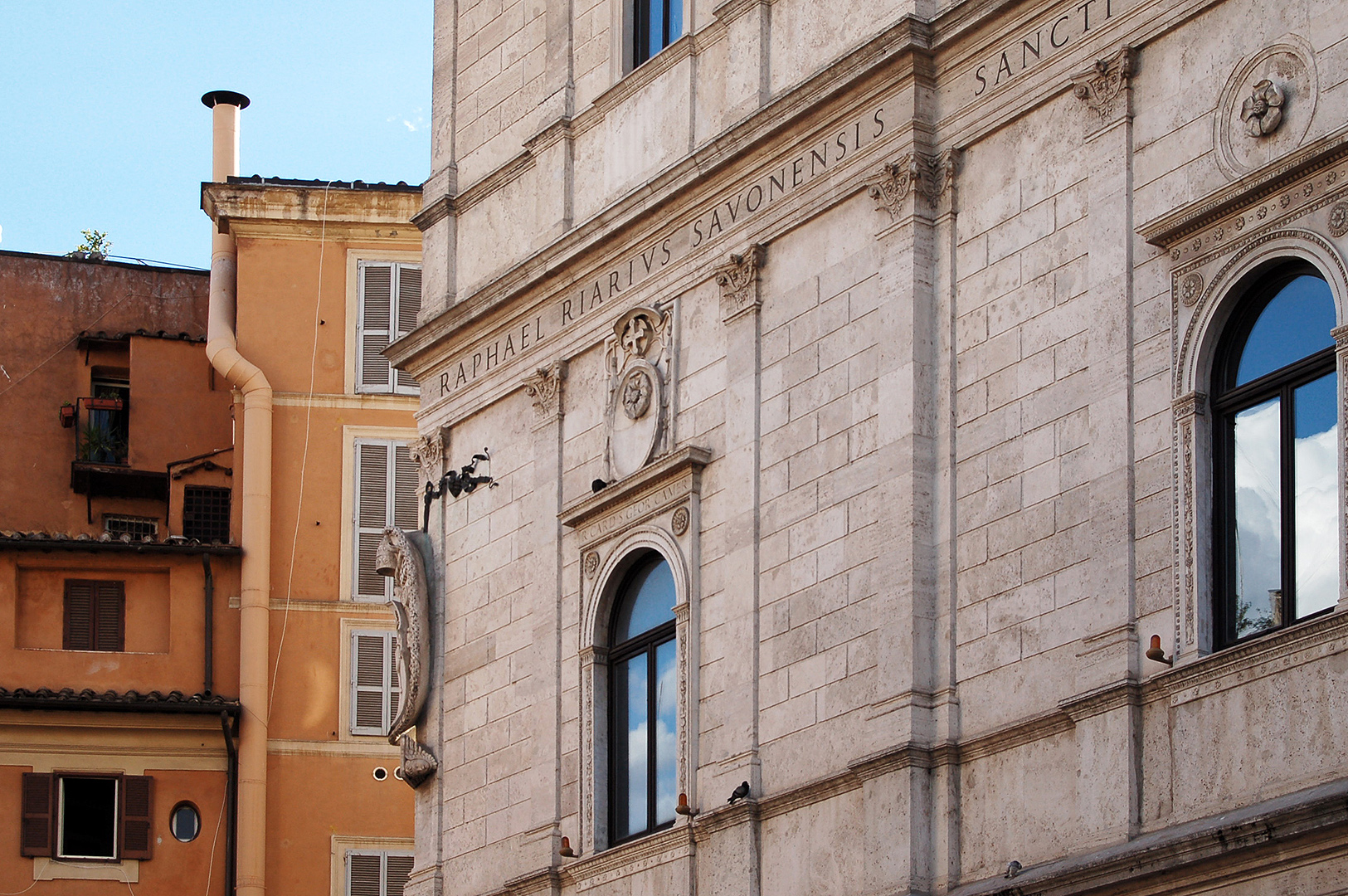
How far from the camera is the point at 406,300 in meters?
36.8

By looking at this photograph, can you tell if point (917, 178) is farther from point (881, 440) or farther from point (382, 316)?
point (382, 316)

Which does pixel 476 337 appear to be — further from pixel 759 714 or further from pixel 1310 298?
pixel 1310 298

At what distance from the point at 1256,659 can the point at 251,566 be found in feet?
66.9

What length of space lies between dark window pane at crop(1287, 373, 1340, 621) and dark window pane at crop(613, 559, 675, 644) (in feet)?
22.4

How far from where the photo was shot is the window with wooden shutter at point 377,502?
1396 inches

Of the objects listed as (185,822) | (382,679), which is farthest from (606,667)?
(185,822)

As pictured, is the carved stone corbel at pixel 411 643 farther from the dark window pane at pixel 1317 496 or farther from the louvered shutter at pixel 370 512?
the dark window pane at pixel 1317 496

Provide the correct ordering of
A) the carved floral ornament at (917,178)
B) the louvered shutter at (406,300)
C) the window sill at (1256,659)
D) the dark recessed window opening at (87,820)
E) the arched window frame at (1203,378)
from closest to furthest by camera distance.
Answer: the window sill at (1256,659) < the arched window frame at (1203,378) < the carved floral ornament at (917,178) < the dark recessed window opening at (87,820) < the louvered shutter at (406,300)

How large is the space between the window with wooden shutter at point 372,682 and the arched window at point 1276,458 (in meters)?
19.0

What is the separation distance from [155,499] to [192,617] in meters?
3.75

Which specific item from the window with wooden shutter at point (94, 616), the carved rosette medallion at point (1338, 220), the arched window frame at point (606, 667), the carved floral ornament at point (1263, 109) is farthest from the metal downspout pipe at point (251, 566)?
the carved rosette medallion at point (1338, 220)

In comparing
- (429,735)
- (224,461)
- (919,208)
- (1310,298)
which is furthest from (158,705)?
(1310,298)

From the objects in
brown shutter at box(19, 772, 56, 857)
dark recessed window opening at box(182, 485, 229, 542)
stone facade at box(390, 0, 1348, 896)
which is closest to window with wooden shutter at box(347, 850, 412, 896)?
brown shutter at box(19, 772, 56, 857)

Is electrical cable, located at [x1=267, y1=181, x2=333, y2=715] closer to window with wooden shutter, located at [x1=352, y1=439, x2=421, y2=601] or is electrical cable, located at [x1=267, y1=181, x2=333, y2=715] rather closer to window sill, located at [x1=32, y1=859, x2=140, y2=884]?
window with wooden shutter, located at [x1=352, y1=439, x2=421, y2=601]
